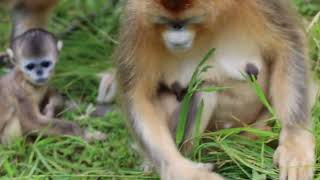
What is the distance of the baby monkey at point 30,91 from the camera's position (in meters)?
4.47

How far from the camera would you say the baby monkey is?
447 centimetres

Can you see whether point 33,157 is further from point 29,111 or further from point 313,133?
point 313,133

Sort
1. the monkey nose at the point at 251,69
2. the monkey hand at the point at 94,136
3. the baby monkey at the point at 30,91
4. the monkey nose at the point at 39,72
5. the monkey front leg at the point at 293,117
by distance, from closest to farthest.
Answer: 1. the monkey front leg at the point at 293,117
2. the monkey nose at the point at 251,69
3. the monkey hand at the point at 94,136
4. the baby monkey at the point at 30,91
5. the monkey nose at the point at 39,72

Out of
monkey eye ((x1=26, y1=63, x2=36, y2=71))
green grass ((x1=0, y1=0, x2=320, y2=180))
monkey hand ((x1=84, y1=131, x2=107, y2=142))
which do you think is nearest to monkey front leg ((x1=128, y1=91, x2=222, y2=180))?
green grass ((x1=0, y1=0, x2=320, y2=180))

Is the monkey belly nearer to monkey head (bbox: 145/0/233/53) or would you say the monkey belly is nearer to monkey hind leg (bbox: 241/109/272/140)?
monkey hind leg (bbox: 241/109/272/140)

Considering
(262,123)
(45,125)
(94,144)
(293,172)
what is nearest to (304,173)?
(293,172)

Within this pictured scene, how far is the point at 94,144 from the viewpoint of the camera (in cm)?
433

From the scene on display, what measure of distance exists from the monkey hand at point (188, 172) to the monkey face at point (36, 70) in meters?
1.35

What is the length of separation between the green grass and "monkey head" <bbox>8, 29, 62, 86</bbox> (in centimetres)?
28

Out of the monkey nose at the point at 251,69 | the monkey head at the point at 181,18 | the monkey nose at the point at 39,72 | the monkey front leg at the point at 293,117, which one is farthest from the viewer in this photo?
the monkey nose at the point at 39,72

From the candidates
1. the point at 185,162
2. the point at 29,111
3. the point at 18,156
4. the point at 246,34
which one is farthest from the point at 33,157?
the point at 246,34

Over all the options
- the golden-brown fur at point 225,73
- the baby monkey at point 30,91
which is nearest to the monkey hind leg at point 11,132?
the baby monkey at point 30,91

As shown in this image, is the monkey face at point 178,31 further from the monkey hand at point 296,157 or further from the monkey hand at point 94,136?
the monkey hand at point 94,136

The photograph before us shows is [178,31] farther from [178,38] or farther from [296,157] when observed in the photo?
[296,157]
